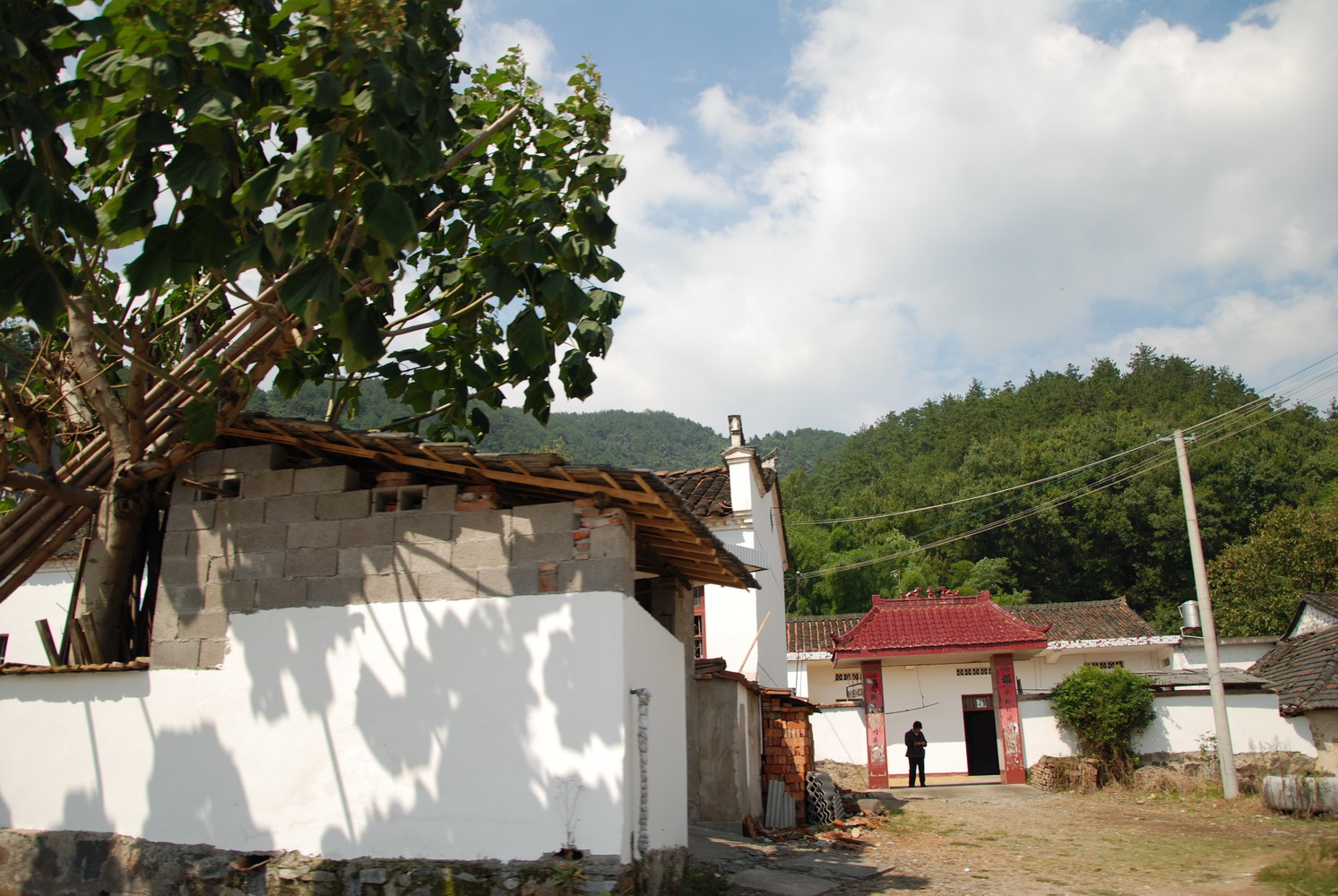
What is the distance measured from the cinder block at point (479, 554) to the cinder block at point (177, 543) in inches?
106

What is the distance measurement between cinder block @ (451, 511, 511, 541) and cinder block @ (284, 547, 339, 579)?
3.66ft

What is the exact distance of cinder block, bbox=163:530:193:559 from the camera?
8.57 meters

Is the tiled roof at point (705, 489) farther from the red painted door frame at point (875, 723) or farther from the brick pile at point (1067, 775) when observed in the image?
the brick pile at point (1067, 775)

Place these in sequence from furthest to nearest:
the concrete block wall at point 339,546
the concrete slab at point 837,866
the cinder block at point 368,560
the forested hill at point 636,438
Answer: the forested hill at point 636,438 < the concrete slab at point 837,866 < the cinder block at point 368,560 < the concrete block wall at point 339,546

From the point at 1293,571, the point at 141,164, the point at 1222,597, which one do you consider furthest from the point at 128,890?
the point at 1222,597

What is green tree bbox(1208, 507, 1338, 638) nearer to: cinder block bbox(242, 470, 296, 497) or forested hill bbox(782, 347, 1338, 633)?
forested hill bbox(782, 347, 1338, 633)

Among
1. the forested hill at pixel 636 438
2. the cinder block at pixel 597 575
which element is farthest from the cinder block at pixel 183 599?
the forested hill at pixel 636 438

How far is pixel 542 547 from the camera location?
760cm

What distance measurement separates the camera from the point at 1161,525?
44.3 m

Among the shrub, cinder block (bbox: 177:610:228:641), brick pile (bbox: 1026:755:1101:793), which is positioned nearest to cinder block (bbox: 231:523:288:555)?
cinder block (bbox: 177:610:228:641)

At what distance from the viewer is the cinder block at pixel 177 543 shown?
28.1ft

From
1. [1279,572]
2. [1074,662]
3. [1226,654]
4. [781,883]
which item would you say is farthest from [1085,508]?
[781,883]

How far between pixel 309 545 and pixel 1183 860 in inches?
391

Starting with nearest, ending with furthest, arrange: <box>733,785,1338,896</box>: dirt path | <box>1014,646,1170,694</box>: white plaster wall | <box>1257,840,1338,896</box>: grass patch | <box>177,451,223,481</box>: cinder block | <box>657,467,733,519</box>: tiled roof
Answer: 1. <box>1257,840,1338,896</box>: grass patch
2. <box>177,451,223,481</box>: cinder block
3. <box>733,785,1338,896</box>: dirt path
4. <box>657,467,733,519</box>: tiled roof
5. <box>1014,646,1170,694</box>: white plaster wall
